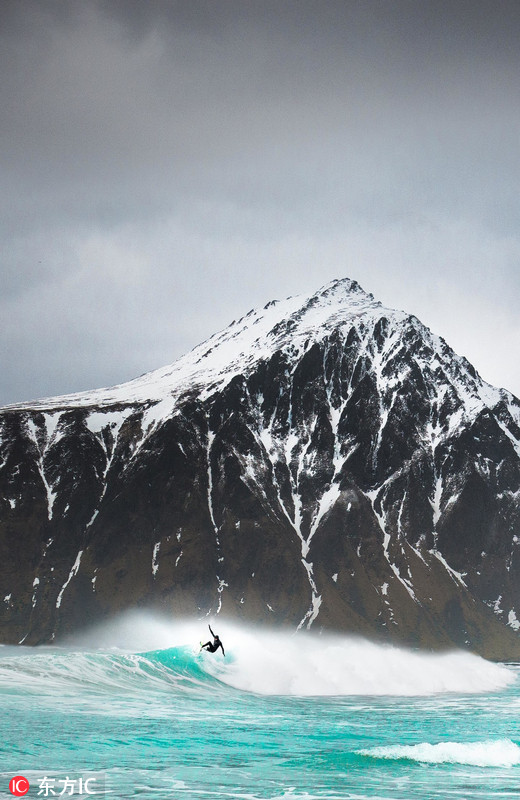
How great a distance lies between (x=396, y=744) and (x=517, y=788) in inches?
545

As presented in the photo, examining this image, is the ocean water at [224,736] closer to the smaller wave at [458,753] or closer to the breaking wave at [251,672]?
the smaller wave at [458,753]

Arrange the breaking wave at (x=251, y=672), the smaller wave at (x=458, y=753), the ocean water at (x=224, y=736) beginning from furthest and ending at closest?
the breaking wave at (x=251, y=672) < the smaller wave at (x=458, y=753) < the ocean water at (x=224, y=736)

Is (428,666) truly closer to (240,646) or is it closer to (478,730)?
(240,646)

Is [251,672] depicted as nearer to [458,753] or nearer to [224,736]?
[224,736]

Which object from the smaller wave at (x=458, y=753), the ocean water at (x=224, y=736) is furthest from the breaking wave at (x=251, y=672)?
the smaller wave at (x=458, y=753)

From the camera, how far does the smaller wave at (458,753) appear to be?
40.9 metres

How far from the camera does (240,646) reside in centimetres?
11356

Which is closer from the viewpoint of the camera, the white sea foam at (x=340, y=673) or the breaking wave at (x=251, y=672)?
the breaking wave at (x=251, y=672)

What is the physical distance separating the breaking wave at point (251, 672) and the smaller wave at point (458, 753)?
81.3 feet

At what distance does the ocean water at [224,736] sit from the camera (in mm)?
33750

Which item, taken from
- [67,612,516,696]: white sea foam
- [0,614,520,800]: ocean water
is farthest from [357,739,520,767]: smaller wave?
[67,612,516,696]: white sea foam

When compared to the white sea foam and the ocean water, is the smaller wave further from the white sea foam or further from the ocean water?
the white sea foam

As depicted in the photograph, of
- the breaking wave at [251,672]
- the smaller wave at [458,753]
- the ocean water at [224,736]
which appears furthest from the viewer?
the breaking wave at [251,672]

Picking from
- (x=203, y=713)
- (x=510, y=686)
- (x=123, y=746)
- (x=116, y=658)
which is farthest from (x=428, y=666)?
(x=123, y=746)
